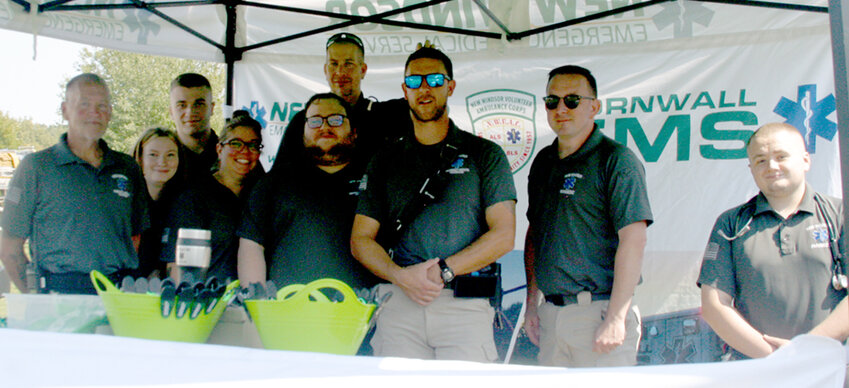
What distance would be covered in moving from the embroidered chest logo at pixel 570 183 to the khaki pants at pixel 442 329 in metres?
0.55

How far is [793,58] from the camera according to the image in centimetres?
329

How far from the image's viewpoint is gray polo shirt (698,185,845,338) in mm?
2143

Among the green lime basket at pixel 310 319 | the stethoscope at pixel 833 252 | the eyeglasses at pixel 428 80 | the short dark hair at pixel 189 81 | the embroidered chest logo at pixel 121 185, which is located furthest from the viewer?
the short dark hair at pixel 189 81

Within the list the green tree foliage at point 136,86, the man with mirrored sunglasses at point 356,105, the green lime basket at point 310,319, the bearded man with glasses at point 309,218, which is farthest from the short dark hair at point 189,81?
the green tree foliage at point 136,86

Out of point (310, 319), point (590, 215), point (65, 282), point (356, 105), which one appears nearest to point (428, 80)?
point (590, 215)

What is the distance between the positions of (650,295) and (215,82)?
2217 cm

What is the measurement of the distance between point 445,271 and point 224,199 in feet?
3.87

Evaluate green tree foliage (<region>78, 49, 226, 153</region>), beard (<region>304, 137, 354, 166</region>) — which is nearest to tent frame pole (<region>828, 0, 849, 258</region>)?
beard (<region>304, 137, 354, 166</region>)

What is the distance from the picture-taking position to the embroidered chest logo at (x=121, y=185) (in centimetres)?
292

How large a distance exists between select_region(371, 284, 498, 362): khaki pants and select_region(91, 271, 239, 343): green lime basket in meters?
1.05

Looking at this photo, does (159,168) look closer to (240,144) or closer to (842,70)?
(240,144)

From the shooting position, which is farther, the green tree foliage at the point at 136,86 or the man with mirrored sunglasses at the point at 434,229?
the green tree foliage at the point at 136,86

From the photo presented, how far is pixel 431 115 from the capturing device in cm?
256

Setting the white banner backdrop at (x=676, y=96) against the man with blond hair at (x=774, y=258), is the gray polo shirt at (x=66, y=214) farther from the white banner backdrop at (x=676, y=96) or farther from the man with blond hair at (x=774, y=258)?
the man with blond hair at (x=774, y=258)
